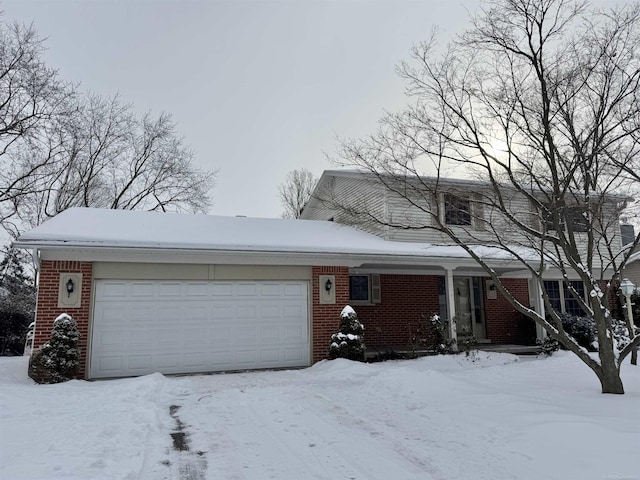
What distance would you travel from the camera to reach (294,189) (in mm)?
34750

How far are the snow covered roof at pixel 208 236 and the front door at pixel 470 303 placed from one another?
7.97 ft

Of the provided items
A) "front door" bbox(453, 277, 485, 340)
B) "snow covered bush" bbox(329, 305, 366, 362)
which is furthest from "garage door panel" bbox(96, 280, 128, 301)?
"front door" bbox(453, 277, 485, 340)

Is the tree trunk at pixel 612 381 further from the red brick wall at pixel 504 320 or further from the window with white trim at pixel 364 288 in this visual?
the red brick wall at pixel 504 320

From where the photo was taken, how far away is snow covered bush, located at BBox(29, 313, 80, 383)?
840 cm

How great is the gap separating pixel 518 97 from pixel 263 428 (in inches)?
270

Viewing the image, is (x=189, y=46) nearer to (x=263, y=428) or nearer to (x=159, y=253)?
(x=159, y=253)

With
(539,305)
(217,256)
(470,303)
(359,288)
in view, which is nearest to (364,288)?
(359,288)

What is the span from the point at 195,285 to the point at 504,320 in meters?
10.8

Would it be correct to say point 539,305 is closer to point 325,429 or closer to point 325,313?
point 325,313

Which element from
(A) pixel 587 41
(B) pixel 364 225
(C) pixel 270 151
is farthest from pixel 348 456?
(C) pixel 270 151

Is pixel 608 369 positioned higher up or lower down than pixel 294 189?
lower down

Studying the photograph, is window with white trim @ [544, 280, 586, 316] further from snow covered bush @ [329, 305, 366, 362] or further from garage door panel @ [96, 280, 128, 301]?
garage door panel @ [96, 280, 128, 301]

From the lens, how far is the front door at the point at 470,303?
1513 cm

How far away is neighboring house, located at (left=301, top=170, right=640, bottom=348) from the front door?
0.03 metres
